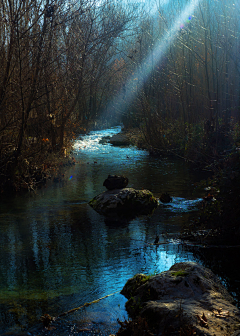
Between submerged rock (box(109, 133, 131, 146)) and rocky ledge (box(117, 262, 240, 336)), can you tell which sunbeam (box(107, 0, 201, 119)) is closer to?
submerged rock (box(109, 133, 131, 146))

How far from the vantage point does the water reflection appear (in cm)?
394

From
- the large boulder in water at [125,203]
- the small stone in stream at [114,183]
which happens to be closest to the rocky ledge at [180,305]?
the large boulder in water at [125,203]

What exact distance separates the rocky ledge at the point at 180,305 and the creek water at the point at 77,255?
30cm

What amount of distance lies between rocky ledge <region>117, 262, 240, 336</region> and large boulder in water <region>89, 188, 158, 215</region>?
3772 millimetres

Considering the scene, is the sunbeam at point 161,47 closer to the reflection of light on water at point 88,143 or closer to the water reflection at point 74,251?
the reflection of light on water at point 88,143

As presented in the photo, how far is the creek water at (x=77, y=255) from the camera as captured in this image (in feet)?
12.3

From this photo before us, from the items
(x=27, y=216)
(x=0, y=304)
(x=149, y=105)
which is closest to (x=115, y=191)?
(x=27, y=216)

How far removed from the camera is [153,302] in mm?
3365

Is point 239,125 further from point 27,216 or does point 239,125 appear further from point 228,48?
point 27,216

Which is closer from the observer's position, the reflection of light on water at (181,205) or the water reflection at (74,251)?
the water reflection at (74,251)

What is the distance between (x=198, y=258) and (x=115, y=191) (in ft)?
11.8

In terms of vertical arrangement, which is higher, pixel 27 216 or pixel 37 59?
pixel 37 59

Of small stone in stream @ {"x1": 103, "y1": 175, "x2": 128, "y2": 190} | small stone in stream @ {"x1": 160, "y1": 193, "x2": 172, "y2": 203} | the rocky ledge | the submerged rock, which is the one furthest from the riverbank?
the submerged rock

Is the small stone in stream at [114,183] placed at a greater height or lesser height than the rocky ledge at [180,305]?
greater
